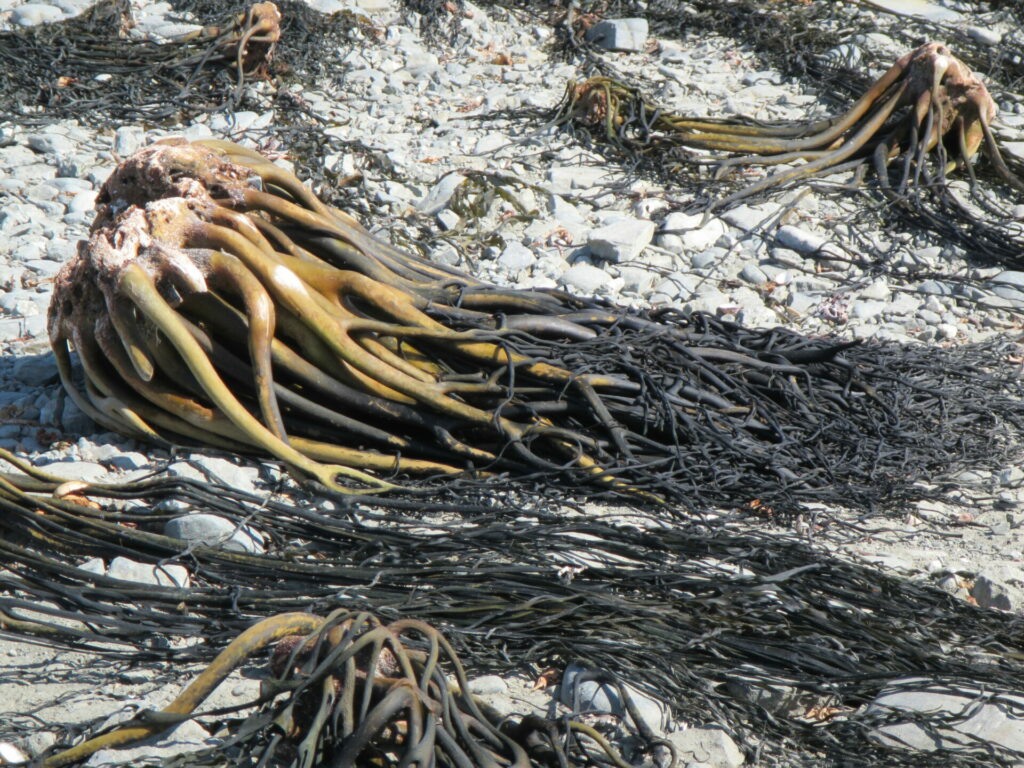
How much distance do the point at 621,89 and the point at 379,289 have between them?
3043mm

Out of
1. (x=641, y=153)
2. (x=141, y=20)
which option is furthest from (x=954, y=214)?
(x=141, y=20)

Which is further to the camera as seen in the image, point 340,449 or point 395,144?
point 395,144

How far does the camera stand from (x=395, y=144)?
18.8 ft

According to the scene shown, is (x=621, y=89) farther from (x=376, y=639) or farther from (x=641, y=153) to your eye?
(x=376, y=639)

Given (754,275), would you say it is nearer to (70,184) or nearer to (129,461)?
(129,461)

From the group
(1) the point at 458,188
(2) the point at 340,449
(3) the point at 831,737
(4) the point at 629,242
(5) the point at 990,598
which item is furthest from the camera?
(1) the point at 458,188

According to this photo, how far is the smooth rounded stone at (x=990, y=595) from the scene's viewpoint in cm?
287

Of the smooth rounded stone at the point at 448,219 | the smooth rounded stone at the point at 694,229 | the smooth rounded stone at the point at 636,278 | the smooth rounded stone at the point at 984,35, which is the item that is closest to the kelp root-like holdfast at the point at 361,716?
the smooth rounded stone at the point at 636,278

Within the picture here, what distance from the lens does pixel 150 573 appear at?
2.86 m

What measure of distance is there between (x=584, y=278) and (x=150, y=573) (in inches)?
99.4

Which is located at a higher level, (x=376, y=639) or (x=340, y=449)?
(x=376, y=639)

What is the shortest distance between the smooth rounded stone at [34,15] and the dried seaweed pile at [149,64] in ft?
0.46

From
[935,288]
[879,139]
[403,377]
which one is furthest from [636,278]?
[879,139]

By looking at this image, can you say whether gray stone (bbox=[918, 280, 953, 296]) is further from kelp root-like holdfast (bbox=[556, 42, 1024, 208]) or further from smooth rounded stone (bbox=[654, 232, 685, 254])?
smooth rounded stone (bbox=[654, 232, 685, 254])
